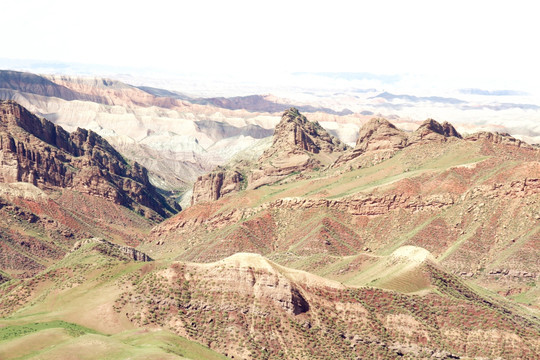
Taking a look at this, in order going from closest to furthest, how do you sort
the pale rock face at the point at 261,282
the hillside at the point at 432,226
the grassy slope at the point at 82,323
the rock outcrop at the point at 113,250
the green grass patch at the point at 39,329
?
1. the grassy slope at the point at 82,323
2. the green grass patch at the point at 39,329
3. the pale rock face at the point at 261,282
4. the rock outcrop at the point at 113,250
5. the hillside at the point at 432,226

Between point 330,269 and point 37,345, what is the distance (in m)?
71.6

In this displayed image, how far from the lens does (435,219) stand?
7047 inches

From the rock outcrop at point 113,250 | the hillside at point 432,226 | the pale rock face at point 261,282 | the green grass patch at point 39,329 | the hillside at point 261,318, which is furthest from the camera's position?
the hillside at point 432,226

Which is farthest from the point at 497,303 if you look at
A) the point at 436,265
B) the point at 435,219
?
the point at 435,219

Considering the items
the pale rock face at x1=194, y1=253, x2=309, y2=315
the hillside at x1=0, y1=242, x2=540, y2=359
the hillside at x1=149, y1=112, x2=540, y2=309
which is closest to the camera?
the hillside at x1=0, y1=242, x2=540, y2=359

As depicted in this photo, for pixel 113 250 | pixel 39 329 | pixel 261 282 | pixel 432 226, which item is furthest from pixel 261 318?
pixel 432 226

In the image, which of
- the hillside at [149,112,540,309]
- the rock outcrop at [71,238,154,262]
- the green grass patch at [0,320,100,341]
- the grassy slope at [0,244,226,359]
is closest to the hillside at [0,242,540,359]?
the green grass patch at [0,320,100,341]

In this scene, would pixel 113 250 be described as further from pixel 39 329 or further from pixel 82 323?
pixel 39 329

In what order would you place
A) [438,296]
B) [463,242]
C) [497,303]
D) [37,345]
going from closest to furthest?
[37,345], [438,296], [497,303], [463,242]

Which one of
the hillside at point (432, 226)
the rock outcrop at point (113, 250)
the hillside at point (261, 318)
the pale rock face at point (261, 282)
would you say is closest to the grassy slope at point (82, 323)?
the hillside at point (261, 318)

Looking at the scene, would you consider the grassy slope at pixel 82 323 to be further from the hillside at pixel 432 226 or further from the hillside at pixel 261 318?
the hillside at pixel 432 226

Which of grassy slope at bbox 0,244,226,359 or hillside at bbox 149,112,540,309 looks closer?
grassy slope at bbox 0,244,226,359

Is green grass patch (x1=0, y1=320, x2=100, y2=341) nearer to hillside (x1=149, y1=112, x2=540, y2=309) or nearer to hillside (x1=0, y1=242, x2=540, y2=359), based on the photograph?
hillside (x1=0, y1=242, x2=540, y2=359)

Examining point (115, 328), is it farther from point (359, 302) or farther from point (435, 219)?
point (435, 219)
